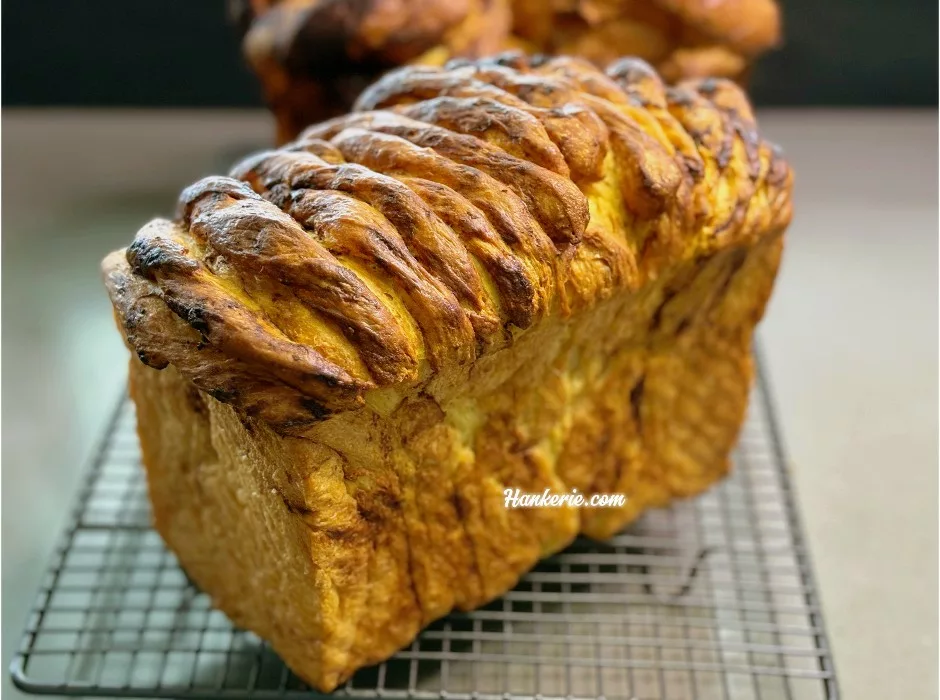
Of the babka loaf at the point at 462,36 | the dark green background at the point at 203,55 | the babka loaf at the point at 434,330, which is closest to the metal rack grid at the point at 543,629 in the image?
the babka loaf at the point at 434,330

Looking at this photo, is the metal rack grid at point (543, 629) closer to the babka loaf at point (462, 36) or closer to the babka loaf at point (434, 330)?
the babka loaf at point (434, 330)

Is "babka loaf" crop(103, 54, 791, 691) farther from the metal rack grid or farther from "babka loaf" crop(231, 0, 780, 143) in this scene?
"babka loaf" crop(231, 0, 780, 143)

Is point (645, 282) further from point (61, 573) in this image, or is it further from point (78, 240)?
point (78, 240)

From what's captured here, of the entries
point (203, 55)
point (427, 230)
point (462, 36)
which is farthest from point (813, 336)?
point (203, 55)

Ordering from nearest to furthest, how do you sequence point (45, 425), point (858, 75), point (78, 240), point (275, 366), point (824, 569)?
point (275, 366), point (824, 569), point (45, 425), point (78, 240), point (858, 75)

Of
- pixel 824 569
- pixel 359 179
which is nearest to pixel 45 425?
pixel 359 179

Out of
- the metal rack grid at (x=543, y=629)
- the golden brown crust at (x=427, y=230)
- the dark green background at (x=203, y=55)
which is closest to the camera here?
the golden brown crust at (x=427, y=230)
